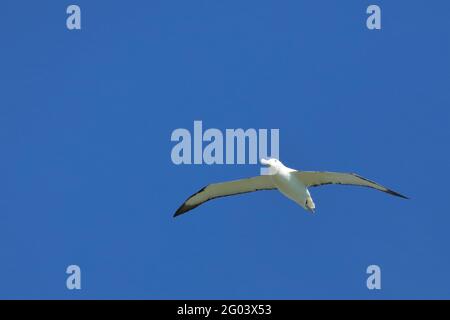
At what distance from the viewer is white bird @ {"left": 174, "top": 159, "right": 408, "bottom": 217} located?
24625mm

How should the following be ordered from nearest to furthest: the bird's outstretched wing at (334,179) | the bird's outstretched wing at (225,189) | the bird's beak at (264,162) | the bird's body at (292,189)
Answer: the bird's body at (292,189), the bird's beak at (264,162), the bird's outstretched wing at (334,179), the bird's outstretched wing at (225,189)

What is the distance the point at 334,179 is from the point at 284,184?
172 centimetres

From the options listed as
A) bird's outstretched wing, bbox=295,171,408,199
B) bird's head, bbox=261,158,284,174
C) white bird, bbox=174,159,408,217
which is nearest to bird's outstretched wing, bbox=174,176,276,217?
white bird, bbox=174,159,408,217

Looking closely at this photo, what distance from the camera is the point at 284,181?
24.6 metres

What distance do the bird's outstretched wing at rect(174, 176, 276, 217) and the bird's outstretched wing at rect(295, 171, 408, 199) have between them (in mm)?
1019

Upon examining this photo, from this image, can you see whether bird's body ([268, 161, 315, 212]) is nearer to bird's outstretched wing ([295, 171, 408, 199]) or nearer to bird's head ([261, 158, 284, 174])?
bird's head ([261, 158, 284, 174])

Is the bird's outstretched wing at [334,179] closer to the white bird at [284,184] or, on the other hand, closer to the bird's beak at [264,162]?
the white bird at [284,184]

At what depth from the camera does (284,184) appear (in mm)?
24641

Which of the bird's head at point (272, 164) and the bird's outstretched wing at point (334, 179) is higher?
the bird's head at point (272, 164)

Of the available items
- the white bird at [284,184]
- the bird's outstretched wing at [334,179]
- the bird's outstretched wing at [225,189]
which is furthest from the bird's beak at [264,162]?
the bird's outstretched wing at [225,189]

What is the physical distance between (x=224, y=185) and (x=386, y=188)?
419 cm

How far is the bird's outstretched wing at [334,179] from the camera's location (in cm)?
2512
